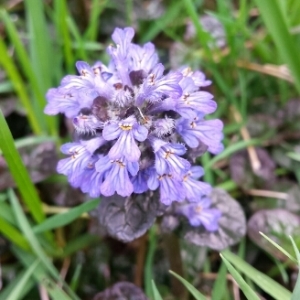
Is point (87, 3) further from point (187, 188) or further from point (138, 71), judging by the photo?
point (187, 188)

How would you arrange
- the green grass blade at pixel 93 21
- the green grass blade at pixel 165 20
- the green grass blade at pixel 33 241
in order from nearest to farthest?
the green grass blade at pixel 33 241, the green grass blade at pixel 93 21, the green grass blade at pixel 165 20

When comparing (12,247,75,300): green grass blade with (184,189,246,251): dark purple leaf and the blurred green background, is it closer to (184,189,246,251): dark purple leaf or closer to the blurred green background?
the blurred green background

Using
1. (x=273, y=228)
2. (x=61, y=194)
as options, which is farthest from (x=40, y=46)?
(x=273, y=228)

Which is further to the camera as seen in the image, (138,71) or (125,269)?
(125,269)

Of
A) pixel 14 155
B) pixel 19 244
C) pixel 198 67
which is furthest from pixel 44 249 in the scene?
pixel 198 67

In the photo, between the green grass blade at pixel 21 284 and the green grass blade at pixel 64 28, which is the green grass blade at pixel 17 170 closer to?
the green grass blade at pixel 21 284

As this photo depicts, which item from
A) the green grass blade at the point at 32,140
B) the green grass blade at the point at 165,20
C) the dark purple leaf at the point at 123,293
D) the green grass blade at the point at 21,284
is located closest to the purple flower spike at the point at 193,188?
the dark purple leaf at the point at 123,293

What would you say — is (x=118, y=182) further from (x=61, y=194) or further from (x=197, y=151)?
(x=61, y=194)
